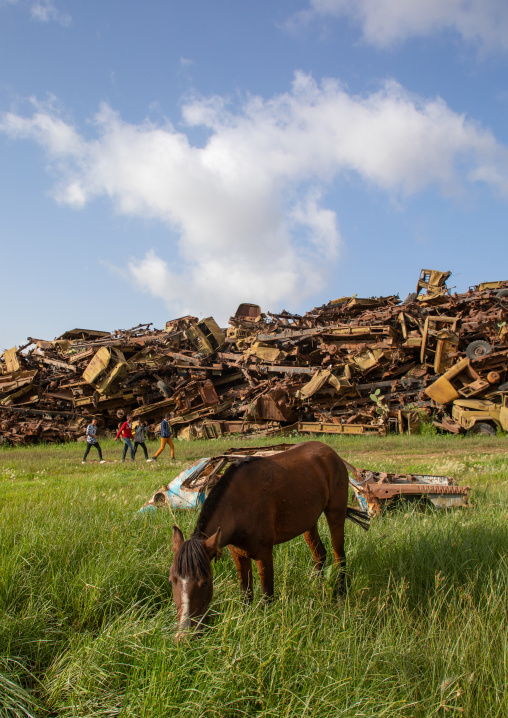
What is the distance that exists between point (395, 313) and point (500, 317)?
15.9ft

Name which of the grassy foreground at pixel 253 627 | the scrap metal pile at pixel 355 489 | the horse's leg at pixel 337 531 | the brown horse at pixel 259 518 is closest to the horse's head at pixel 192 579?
the brown horse at pixel 259 518

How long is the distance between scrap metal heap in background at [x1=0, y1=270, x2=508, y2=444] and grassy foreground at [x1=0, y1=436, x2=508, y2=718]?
48.7 feet

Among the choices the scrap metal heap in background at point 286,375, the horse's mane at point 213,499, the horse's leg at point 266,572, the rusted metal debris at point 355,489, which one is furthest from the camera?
the scrap metal heap in background at point 286,375

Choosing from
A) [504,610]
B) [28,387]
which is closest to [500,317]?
[504,610]

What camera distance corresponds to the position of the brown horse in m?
3.25

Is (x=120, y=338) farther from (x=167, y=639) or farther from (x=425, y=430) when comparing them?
(x=167, y=639)

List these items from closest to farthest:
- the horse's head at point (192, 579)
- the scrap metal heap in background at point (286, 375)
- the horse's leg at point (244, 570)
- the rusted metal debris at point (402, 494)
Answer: the horse's head at point (192, 579)
the horse's leg at point (244, 570)
the rusted metal debris at point (402, 494)
the scrap metal heap in background at point (286, 375)

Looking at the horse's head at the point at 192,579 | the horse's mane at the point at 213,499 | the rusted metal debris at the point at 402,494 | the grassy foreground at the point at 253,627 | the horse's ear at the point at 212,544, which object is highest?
the horse's mane at the point at 213,499

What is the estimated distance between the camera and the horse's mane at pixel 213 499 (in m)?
3.58

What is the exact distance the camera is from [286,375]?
24.5 metres

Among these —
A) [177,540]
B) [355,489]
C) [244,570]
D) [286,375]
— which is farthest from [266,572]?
[286,375]

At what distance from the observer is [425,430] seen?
66.6 ft

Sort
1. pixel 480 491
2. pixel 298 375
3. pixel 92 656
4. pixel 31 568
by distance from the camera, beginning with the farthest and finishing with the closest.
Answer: pixel 298 375 → pixel 480 491 → pixel 31 568 → pixel 92 656

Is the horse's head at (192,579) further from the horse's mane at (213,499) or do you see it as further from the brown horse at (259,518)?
the horse's mane at (213,499)
